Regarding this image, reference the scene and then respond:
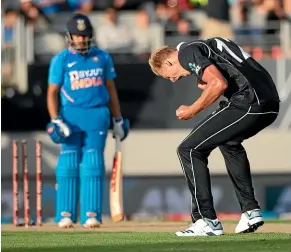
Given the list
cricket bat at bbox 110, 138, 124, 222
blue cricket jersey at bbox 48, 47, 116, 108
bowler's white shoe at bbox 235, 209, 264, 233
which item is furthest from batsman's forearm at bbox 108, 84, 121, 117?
bowler's white shoe at bbox 235, 209, 264, 233

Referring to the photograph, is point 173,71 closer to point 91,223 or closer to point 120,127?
point 91,223

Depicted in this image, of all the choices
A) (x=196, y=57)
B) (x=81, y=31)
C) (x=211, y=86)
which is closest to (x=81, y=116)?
(x=81, y=31)

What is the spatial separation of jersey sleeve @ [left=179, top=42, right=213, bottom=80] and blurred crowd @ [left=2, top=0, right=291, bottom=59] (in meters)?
7.77

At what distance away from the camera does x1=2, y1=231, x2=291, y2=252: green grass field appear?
7344 millimetres

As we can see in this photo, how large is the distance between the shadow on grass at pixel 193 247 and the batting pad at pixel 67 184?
3.27 meters

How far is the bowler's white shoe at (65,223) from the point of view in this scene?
421 inches

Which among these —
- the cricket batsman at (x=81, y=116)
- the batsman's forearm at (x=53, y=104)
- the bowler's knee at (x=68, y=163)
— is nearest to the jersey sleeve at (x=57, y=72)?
the cricket batsman at (x=81, y=116)

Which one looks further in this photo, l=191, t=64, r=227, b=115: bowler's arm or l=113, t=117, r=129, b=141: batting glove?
l=113, t=117, r=129, b=141: batting glove

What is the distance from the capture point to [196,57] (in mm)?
8086

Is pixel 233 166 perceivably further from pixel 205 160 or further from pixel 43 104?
pixel 43 104

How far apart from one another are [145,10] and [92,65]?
611 centimetres

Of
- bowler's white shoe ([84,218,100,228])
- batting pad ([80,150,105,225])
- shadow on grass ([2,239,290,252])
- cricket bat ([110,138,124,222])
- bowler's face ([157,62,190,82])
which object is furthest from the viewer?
cricket bat ([110,138,124,222])

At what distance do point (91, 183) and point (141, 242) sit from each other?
10.1 ft

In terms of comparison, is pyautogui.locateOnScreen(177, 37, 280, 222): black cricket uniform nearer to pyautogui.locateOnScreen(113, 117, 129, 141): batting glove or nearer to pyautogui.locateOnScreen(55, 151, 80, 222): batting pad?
pyautogui.locateOnScreen(55, 151, 80, 222): batting pad
